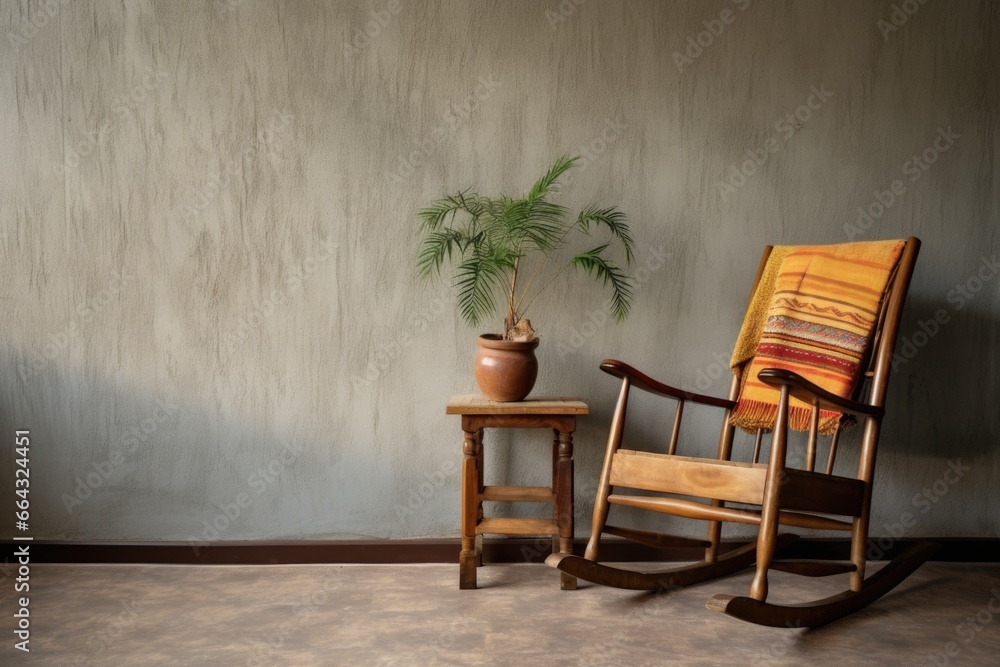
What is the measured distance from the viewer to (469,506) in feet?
7.45

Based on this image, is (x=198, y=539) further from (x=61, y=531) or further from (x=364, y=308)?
(x=364, y=308)

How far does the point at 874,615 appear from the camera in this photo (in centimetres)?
211

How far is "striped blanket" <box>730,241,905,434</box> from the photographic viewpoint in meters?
2.19

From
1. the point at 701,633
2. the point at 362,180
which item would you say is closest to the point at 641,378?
the point at 701,633

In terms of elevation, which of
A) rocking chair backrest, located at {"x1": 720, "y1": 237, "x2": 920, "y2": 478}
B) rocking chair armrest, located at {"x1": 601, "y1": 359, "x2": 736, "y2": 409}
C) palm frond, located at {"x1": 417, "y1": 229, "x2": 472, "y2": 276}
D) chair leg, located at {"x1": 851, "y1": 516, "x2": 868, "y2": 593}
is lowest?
chair leg, located at {"x1": 851, "y1": 516, "x2": 868, "y2": 593}

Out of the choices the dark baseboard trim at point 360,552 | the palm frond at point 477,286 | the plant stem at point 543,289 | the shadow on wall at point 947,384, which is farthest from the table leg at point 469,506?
the shadow on wall at point 947,384

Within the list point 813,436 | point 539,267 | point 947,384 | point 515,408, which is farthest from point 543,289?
point 947,384

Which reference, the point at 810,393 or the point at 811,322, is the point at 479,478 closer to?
the point at 810,393

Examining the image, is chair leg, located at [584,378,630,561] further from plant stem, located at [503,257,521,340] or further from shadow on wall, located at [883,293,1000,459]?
shadow on wall, located at [883,293,1000,459]

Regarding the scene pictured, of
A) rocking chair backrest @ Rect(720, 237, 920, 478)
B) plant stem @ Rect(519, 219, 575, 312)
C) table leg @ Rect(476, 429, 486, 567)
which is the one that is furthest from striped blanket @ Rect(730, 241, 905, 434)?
table leg @ Rect(476, 429, 486, 567)

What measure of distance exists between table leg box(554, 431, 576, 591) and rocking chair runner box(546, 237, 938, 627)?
0.45 ft

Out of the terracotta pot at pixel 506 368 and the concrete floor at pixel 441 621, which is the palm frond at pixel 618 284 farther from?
the concrete floor at pixel 441 621

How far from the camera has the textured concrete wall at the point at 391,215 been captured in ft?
8.36

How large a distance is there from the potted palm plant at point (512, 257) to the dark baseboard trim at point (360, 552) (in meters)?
0.61
